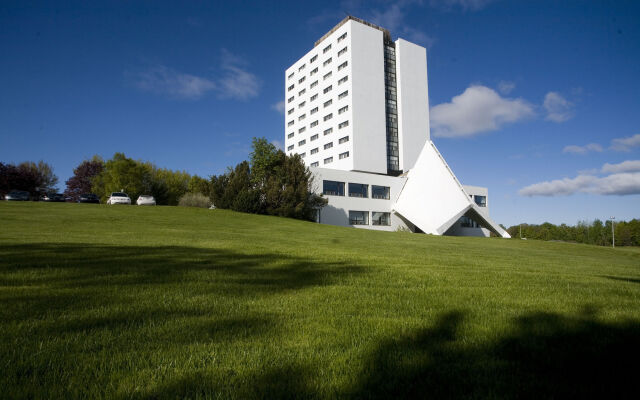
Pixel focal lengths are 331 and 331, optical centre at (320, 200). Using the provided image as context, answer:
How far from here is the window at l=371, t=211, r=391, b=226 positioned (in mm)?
47469

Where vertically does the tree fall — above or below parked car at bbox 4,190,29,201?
above

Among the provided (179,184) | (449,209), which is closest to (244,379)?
(449,209)

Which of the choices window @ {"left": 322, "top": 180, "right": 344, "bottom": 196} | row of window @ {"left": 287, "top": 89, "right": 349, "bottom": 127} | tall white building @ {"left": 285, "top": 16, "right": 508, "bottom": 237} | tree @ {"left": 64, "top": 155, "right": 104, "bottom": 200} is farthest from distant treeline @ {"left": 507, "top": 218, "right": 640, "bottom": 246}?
tree @ {"left": 64, "top": 155, "right": 104, "bottom": 200}

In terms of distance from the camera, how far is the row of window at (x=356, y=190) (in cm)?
4409

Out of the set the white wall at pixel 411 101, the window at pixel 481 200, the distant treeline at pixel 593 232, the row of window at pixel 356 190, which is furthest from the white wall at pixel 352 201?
the distant treeline at pixel 593 232

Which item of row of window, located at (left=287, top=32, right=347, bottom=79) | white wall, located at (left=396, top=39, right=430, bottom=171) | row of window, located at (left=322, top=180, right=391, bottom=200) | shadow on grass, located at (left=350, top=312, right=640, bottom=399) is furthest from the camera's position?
white wall, located at (left=396, top=39, right=430, bottom=171)

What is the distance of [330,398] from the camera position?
2227mm

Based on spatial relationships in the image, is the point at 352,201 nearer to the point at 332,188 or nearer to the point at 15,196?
the point at 332,188

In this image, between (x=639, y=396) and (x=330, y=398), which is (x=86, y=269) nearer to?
(x=330, y=398)

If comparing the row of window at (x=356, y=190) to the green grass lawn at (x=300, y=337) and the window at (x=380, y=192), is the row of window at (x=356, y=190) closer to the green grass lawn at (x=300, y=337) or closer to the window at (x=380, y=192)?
the window at (x=380, y=192)

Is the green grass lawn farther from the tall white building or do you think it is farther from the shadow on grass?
the tall white building

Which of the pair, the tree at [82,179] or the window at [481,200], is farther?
the tree at [82,179]

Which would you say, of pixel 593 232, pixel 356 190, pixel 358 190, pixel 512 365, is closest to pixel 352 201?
pixel 356 190

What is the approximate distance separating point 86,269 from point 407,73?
71.6 meters
